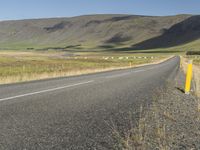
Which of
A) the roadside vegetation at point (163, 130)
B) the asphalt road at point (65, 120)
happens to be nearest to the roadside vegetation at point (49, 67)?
the asphalt road at point (65, 120)

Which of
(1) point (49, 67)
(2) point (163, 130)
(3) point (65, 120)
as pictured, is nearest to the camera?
(2) point (163, 130)

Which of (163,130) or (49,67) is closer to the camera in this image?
(163,130)

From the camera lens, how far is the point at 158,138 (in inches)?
237

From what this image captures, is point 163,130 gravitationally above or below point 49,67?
above

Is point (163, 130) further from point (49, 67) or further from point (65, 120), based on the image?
point (49, 67)

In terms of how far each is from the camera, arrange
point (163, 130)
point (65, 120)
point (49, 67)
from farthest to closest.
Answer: point (49, 67) → point (65, 120) → point (163, 130)

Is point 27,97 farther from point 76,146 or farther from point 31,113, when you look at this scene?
point 76,146

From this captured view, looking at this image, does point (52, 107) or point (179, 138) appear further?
point (52, 107)

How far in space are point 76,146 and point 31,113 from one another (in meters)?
2.85

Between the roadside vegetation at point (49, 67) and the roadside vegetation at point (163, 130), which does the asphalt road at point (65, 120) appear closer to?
the roadside vegetation at point (163, 130)

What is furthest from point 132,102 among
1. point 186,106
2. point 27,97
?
point 27,97

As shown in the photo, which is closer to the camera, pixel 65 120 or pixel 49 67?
pixel 65 120

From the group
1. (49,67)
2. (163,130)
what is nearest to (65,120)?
(163,130)

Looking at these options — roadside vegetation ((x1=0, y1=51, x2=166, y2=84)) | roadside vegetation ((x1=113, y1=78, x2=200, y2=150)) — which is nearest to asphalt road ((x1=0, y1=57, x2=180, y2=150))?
roadside vegetation ((x1=113, y1=78, x2=200, y2=150))
